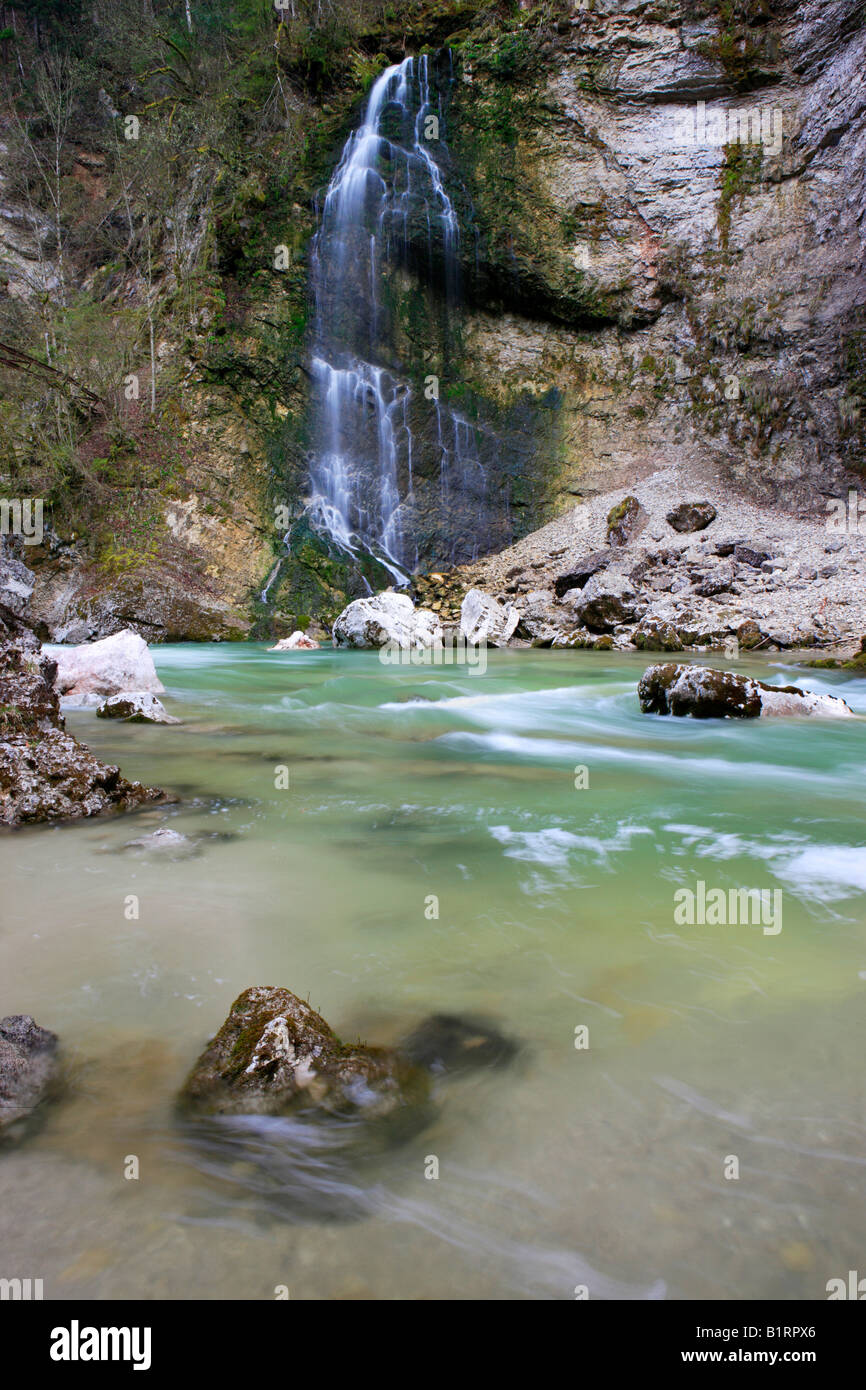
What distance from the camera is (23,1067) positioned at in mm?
1864

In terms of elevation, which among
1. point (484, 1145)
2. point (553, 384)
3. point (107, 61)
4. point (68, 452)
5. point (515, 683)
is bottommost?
point (484, 1145)

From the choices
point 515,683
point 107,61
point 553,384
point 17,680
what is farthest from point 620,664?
point 107,61

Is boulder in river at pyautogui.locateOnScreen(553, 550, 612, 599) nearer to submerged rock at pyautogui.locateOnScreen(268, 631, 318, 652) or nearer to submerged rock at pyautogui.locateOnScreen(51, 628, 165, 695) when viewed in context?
submerged rock at pyautogui.locateOnScreen(268, 631, 318, 652)

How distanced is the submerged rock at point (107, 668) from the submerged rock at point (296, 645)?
6836mm

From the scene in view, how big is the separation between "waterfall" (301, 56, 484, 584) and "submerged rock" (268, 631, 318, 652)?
4767 millimetres

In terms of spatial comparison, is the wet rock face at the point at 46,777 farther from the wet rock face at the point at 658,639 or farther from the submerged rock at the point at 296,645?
the wet rock face at the point at 658,639

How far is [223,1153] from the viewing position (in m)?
1.67

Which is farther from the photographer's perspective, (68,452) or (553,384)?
(553,384)

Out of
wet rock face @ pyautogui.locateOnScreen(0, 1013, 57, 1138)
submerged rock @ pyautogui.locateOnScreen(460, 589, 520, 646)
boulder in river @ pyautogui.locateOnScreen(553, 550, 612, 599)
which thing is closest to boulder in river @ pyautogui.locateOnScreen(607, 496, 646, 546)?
boulder in river @ pyautogui.locateOnScreen(553, 550, 612, 599)

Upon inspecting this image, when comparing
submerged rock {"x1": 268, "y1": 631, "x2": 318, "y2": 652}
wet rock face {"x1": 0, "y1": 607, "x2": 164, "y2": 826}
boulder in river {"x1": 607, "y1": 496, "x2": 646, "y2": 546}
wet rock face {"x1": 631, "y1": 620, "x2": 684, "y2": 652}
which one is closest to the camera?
wet rock face {"x1": 0, "y1": 607, "x2": 164, "y2": 826}

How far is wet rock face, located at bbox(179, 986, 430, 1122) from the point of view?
1.81 m

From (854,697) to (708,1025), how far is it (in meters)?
8.41

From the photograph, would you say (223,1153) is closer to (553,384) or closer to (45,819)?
(45,819)

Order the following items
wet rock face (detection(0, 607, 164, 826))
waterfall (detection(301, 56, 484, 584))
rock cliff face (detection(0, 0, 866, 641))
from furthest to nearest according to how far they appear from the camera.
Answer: waterfall (detection(301, 56, 484, 584)), rock cliff face (detection(0, 0, 866, 641)), wet rock face (detection(0, 607, 164, 826))
